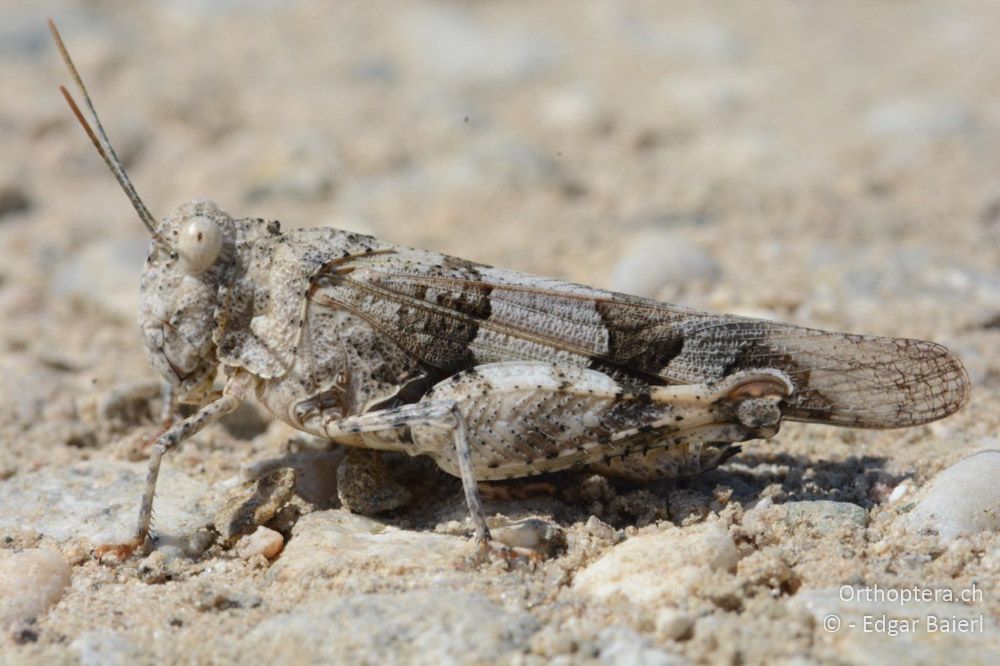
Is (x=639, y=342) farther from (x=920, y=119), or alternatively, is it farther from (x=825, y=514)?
(x=920, y=119)

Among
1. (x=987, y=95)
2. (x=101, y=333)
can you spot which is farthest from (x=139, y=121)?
(x=987, y=95)

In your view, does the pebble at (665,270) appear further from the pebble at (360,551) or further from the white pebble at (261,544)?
the white pebble at (261,544)

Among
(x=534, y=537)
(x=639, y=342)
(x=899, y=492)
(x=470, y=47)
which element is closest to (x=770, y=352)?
(x=639, y=342)

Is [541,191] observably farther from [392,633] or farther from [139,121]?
[392,633]

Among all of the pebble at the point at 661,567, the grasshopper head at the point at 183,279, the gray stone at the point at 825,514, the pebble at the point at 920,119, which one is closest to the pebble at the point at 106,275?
the grasshopper head at the point at 183,279

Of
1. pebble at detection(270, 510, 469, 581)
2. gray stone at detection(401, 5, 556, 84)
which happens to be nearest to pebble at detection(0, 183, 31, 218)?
gray stone at detection(401, 5, 556, 84)

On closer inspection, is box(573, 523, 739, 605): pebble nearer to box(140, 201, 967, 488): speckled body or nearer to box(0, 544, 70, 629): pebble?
box(140, 201, 967, 488): speckled body
